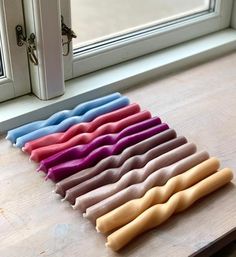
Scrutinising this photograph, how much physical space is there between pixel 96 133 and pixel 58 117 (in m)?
0.09

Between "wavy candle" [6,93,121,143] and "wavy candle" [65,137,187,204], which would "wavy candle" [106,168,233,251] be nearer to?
"wavy candle" [65,137,187,204]

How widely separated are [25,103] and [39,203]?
25cm

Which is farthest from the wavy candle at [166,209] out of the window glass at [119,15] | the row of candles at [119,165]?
the window glass at [119,15]

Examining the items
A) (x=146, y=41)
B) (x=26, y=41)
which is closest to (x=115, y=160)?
(x=26, y=41)

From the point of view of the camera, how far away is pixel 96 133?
0.94 m

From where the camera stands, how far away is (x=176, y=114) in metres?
1.04

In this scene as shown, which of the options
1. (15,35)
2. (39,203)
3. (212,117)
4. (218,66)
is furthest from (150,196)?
(218,66)

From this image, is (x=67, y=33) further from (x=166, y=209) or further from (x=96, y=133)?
(x=166, y=209)

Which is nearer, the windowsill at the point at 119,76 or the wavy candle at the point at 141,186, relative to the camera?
the wavy candle at the point at 141,186

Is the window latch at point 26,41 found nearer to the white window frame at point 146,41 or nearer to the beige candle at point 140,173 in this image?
the white window frame at point 146,41

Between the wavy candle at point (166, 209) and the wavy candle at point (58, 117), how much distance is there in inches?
10.8

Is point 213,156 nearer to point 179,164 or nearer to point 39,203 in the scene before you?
point 179,164

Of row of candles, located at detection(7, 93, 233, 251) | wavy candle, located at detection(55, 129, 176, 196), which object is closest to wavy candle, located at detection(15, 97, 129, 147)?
row of candles, located at detection(7, 93, 233, 251)

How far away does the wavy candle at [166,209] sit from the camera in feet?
2.48
